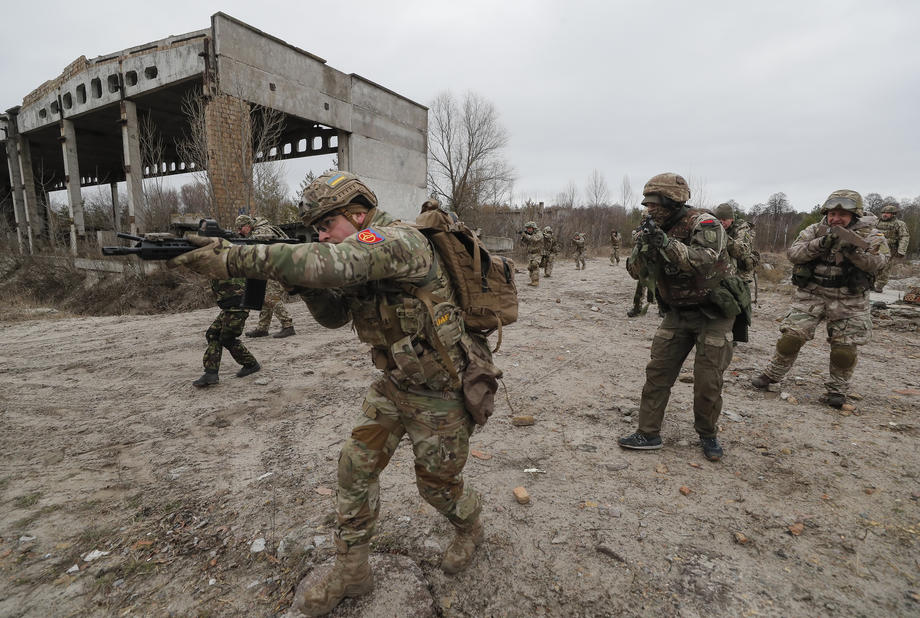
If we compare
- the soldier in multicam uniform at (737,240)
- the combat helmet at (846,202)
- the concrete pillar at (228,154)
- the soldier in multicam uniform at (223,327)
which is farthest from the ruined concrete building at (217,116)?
the combat helmet at (846,202)

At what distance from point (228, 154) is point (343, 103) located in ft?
15.6

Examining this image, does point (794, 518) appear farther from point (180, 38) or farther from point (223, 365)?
point (180, 38)

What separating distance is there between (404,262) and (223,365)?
5081 millimetres

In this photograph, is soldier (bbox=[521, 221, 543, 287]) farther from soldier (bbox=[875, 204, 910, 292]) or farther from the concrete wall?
soldier (bbox=[875, 204, 910, 292])

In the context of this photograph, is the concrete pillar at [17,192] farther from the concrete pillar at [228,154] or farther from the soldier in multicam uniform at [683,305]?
the soldier in multicam uniform at [683,305]

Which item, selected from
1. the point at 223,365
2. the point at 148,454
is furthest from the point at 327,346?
the point at 148,454

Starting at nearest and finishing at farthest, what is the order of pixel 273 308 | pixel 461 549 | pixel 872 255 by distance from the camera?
pixel 461 549
pixel 872 255
pixel 273 308

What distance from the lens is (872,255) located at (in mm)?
3840

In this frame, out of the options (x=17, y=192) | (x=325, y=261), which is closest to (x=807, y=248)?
(x=325, y=261)

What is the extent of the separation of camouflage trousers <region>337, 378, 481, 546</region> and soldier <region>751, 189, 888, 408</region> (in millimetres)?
4142

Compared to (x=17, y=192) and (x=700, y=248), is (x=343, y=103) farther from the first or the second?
(x=17, y=192)

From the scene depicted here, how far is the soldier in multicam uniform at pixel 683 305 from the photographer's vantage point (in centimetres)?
296

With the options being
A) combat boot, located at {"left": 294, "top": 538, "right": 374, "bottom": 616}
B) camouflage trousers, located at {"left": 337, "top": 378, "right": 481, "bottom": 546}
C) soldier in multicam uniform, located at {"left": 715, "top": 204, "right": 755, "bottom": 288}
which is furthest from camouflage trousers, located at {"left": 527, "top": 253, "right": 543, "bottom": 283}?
combat boot, located at {"left": 294, "top": 538, "right": 374, "bottom": 616}

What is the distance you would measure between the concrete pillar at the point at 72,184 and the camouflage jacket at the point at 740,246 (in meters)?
20.6
